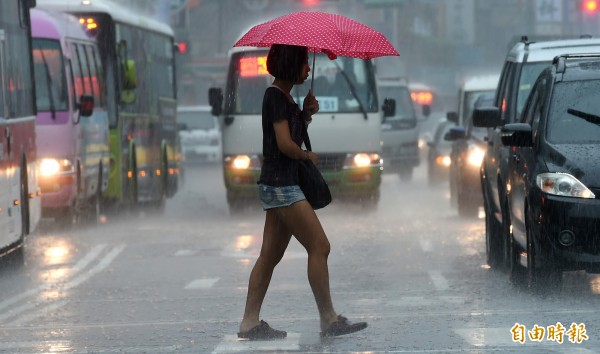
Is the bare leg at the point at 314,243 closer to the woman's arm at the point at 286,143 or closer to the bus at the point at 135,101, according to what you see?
the woman's arm at the point at 286,143

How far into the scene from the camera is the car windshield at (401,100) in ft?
118

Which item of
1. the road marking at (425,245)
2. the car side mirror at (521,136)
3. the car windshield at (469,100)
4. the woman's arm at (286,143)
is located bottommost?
the road marking at (425,245)

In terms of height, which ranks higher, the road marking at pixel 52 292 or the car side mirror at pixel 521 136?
the car side mirror at pixel 521 136

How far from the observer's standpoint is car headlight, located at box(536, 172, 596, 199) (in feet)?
38.7

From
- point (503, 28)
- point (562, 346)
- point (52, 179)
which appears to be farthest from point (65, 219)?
point (503, 28)

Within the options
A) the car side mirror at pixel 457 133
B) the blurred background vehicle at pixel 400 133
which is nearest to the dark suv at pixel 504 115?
the car side mirror at pixel 457 133

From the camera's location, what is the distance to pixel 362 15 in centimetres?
9988

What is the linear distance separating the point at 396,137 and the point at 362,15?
64.4 m

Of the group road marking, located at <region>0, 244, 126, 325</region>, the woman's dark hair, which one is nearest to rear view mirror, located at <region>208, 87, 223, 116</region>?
road marking, located at <region>0, 244, 126, 325</region>

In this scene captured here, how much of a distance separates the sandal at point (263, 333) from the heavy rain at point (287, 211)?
0.02 meters

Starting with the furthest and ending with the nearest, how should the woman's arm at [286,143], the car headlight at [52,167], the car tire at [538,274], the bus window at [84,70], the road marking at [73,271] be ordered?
the bus window at [84,70] → the car headlight at [52,167] → the road marking at [73,271] → the car tire at [538,274] → the woman's arm at [286,143]

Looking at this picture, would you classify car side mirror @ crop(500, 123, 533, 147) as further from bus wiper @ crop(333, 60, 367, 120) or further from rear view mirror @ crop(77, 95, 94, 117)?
bus wiper @ crop(333, 60, 367, 120)

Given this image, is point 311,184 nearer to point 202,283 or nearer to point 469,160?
point 202,283

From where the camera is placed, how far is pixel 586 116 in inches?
496
